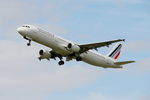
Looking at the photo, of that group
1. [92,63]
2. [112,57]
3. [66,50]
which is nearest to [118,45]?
[112,57]

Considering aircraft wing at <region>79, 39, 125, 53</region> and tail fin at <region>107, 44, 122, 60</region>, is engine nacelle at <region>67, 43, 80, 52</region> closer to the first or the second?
aircraft wing at <region>79, 39, 125, 53</region>

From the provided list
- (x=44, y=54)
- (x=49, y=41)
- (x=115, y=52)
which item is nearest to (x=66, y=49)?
(x=49, y=41)

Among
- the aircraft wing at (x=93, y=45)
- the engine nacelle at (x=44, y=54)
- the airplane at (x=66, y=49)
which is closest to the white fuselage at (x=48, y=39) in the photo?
the airplane at (x=66, y=49)

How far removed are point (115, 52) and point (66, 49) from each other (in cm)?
1554

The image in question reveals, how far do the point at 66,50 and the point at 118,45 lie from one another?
702 inches

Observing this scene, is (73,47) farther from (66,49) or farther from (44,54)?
(44,54)

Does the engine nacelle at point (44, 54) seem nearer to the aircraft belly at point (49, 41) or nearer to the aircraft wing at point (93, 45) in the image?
the aircraft belly at point (49, 41)

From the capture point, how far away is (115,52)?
93812mm

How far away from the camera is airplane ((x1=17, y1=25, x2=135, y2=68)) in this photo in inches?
3071

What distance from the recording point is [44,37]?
7794 centimetres

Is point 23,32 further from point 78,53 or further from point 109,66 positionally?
point 109,66

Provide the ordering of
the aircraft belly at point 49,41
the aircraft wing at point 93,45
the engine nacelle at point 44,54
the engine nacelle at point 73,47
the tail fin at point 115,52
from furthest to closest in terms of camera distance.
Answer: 1. the tail fin at point 115,52
2. the engine nacelle at point 44,54
3. the engine nacelle at point 73,47
4. the aircraft wing at point 93,45
5. the aircraft belly at point 49,41

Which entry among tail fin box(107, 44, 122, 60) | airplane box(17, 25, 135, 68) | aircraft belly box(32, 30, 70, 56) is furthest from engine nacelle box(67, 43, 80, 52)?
tail fin box(107, 44, 122, 60)

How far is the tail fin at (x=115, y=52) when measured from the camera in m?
92.4
